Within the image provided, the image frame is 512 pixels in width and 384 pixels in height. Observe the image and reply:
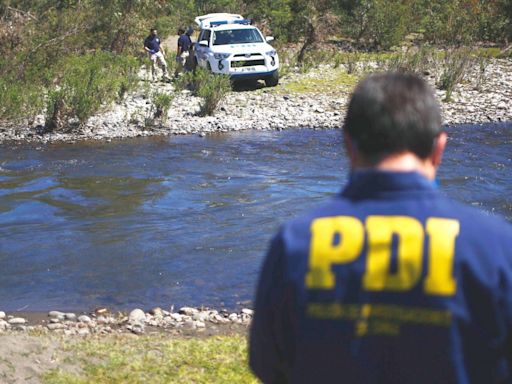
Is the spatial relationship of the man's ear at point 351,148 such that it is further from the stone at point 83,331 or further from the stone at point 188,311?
the stone at point 188,311

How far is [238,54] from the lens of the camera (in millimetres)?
21938

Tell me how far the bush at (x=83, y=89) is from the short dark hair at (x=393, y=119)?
16703 millimetres

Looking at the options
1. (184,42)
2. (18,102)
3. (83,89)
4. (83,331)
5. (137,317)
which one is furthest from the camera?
(184,42)

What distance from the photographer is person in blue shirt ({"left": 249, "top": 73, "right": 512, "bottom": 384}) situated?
7.15ft

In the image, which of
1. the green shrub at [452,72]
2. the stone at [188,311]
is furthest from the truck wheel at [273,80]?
the stone at [188,311]

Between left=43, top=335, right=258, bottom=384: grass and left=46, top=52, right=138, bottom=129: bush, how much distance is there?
41.7 ft

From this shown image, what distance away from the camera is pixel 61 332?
7.41m

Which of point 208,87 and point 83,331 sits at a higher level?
point 208,87

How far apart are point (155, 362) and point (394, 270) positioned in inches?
156

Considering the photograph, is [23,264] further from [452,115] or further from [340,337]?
[452,115]

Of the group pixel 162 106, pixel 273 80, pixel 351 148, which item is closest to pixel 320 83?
pixel 273 80

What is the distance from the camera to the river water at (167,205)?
30.4ft

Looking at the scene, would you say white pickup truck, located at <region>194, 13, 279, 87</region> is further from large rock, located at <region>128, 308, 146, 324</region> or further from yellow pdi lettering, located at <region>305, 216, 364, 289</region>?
yellow pdi lettering, located at <region>305, 216, 364, 289</region>

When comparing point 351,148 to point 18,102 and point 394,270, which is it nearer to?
point 394,270
